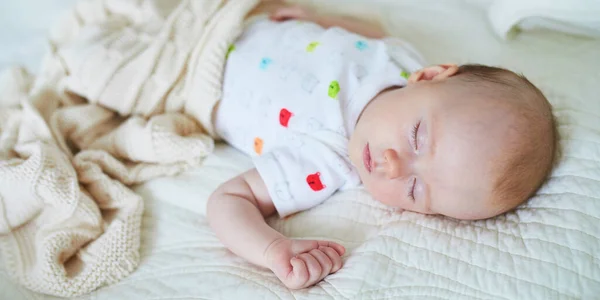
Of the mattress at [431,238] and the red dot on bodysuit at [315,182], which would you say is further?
the red dot on bodysuit at [315,182]

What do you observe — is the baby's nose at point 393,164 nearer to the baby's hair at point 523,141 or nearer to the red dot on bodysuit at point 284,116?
the baby's hair at point 523,141

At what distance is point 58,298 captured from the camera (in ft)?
2.98

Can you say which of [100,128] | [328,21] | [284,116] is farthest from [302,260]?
[328,21]

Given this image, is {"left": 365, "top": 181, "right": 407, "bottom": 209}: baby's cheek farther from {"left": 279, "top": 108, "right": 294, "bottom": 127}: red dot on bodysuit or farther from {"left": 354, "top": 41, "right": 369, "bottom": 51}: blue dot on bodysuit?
{"left": 354, "top": 41, "right": 369, "bottom": 51}: blue dot on bodysuit

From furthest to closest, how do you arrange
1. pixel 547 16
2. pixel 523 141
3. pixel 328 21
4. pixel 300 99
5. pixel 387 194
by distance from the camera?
1. pixel 328 21
2. pixel 547 16
3. pixel 300 99
4. pixel 387 194
5. pixel 523 141

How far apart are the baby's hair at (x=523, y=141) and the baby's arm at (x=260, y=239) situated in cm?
28

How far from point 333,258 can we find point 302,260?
53 mm

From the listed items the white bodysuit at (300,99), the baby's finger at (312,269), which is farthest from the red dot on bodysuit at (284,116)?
the baby's finger at (312,269)

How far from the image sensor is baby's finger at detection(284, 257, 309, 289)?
801 millimetres

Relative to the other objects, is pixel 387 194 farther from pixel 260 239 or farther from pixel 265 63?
pixel 265 63

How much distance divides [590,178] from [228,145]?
0.76 meters

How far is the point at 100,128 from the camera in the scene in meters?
1.21

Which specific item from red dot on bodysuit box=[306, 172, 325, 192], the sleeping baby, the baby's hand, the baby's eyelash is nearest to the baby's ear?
the sleeping baby

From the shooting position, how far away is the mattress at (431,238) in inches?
29.5
